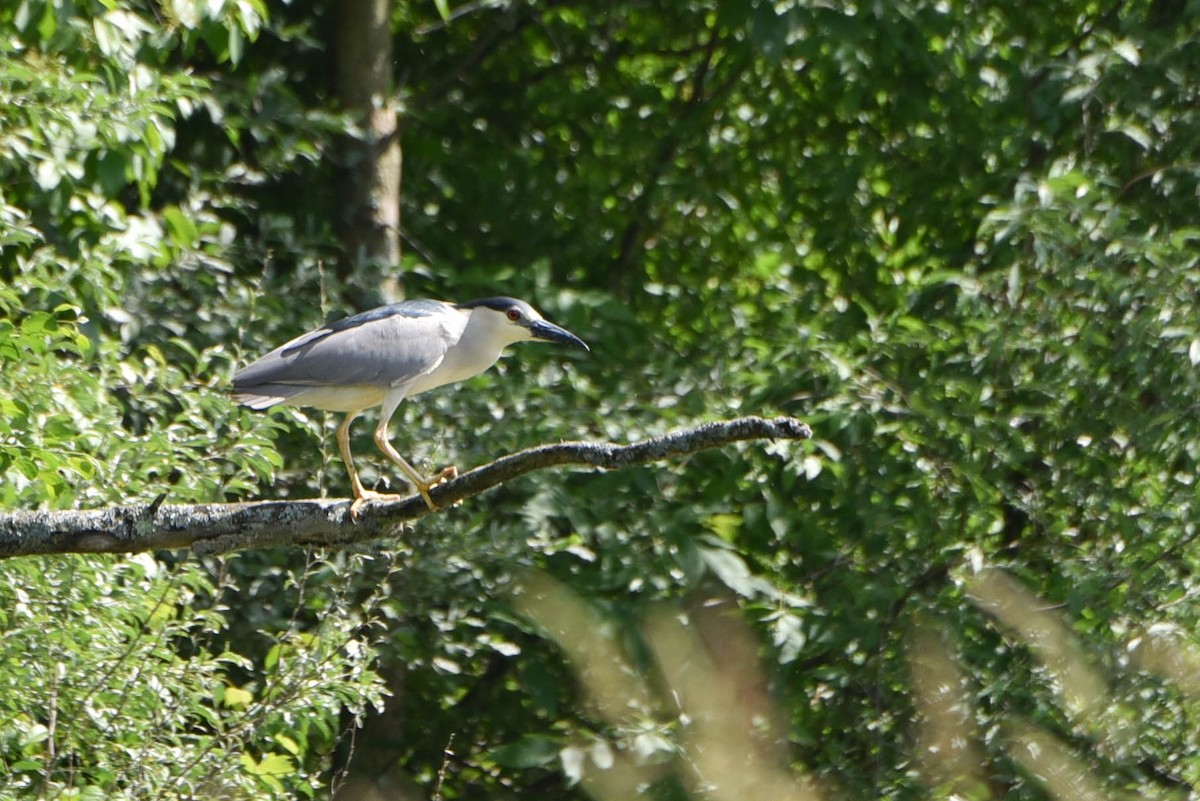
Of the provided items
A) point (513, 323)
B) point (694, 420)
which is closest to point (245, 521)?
point (513, 323)

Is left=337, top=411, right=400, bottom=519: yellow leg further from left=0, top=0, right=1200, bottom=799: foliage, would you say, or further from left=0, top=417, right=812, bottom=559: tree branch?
left=0, top=417, right=812, bottom=559: tree branch

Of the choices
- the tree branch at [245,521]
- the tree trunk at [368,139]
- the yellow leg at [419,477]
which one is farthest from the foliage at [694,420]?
the tree branch at [245,521]

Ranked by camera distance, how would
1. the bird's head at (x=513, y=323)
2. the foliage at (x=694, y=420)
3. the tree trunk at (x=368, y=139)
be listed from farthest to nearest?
the tree trunk at (x=368, y=139)
the bird's head at (x=513, y=323)
the foliage at (x=694, y=420)

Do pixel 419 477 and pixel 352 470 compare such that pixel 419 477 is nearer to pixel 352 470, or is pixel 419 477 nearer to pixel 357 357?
pixel 352 470

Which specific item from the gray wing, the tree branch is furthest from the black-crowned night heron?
the tree branch

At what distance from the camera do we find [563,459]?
312cm

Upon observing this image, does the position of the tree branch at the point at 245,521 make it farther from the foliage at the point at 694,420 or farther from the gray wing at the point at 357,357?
the gray wing at the point at 357,357

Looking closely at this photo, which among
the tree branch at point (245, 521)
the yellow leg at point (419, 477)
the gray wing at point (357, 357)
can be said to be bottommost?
the tree branch at point (245, 521)

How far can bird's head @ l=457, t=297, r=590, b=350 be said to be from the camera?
526 cm

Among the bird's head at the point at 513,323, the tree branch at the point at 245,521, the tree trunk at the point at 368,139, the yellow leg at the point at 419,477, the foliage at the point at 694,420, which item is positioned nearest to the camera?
the tree branch at the point at 245,521

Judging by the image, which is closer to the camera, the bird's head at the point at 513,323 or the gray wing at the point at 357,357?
the gray wing at the point at 357,357

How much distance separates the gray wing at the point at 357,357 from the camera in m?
→ 4.69

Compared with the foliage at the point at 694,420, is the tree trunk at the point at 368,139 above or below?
above

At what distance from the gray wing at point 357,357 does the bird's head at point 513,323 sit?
15cm
